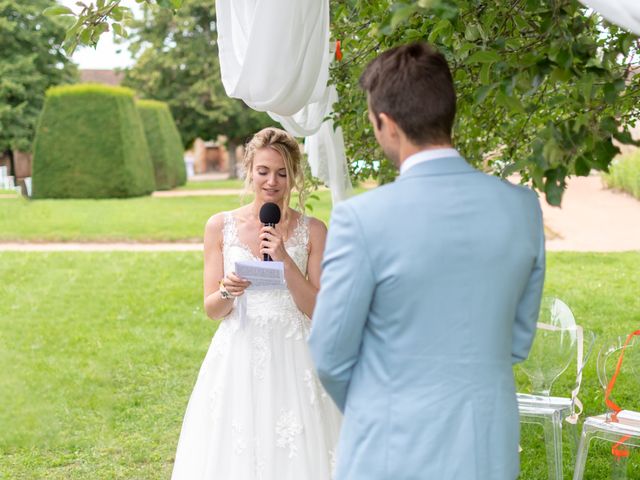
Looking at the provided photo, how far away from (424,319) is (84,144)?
71.1 feet

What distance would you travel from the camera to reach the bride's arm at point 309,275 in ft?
11.0

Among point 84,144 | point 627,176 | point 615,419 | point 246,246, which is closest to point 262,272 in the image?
point 246,246

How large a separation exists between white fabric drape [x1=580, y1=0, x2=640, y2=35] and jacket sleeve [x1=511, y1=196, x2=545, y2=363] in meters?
0.49

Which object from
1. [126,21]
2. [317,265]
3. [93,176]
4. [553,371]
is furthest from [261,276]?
[93,176]

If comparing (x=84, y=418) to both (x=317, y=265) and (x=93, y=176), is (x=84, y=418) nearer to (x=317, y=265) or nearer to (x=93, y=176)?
(x=317, y=265)

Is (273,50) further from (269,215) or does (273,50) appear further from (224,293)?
(224,293)

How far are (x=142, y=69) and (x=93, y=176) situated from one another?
14.3 metres

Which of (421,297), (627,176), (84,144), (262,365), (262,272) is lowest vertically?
(627,176)

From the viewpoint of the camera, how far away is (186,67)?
35.3 m

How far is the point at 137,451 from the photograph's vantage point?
5.93m

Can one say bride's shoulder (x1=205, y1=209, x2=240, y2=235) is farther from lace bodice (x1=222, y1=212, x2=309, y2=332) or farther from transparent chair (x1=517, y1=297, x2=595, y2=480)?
transparent chair (x1=517, y1=297, x2=595, y2=480)

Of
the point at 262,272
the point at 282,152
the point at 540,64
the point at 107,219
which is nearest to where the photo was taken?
the point at 540,64

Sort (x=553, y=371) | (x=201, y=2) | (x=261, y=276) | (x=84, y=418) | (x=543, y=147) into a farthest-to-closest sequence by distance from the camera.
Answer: (x=201, y=2)
(x=84, y=418)
(x=553, y=371)
(x=261, y=276)
(x=543, y=147)

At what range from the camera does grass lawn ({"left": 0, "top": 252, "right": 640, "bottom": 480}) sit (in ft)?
19.2
